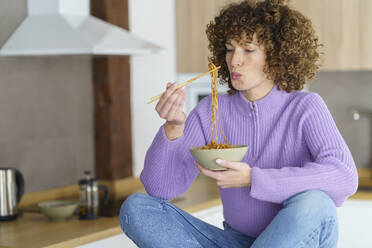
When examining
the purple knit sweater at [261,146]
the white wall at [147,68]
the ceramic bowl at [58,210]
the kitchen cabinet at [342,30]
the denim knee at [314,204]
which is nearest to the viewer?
the denim knee at [314,204]

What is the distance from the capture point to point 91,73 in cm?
342

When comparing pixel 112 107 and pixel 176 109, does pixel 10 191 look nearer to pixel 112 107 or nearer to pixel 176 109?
pixel 112 107

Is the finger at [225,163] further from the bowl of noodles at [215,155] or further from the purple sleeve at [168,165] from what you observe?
the purple sleeve at [168,165]

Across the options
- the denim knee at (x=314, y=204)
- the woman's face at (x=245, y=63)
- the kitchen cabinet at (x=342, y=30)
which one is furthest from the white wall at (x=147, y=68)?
the denim knee at (x=314, y=204)

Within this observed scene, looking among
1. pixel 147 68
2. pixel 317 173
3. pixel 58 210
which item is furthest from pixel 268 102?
pixel 147 68

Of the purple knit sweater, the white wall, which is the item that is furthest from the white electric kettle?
the purple knit sweater

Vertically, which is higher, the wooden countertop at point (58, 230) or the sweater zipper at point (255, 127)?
the sweater zipper at point (255, 127)

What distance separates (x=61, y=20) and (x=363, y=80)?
6.12 feet

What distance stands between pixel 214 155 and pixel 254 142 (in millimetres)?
333

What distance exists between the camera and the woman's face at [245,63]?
1.97 meters

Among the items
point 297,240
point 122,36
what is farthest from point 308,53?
point 122,36

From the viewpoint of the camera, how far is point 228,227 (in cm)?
213

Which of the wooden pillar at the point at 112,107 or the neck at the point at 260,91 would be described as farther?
the wooden pillar at the point at 112,107

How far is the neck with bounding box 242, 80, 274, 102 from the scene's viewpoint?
207cm
